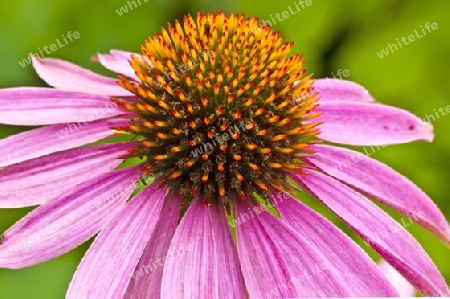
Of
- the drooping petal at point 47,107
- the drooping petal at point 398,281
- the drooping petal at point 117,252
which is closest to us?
the drooping petal at point 117,252

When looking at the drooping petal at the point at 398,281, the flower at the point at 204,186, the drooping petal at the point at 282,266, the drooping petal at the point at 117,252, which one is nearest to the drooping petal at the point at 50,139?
the flower at the point at 204,186

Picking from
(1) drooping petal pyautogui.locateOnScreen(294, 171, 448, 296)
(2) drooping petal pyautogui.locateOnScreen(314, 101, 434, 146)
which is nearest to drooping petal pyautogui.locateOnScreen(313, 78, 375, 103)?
(2) drooping petal pyautogui.locateOnScreen(314, 101, 434, 146)

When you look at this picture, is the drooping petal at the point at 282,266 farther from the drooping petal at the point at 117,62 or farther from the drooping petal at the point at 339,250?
the drooping petal at the point at 117,62

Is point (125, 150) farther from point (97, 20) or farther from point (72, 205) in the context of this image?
point (97, 20)

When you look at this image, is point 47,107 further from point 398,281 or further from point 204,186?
point 398,281

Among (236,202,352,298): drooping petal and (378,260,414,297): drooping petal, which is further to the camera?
(378,260,414,297): drooping petal

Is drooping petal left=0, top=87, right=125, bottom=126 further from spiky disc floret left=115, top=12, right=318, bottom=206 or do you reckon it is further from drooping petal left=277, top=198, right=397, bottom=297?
drooping petal left=277, top=198, right=397, bottom=297
